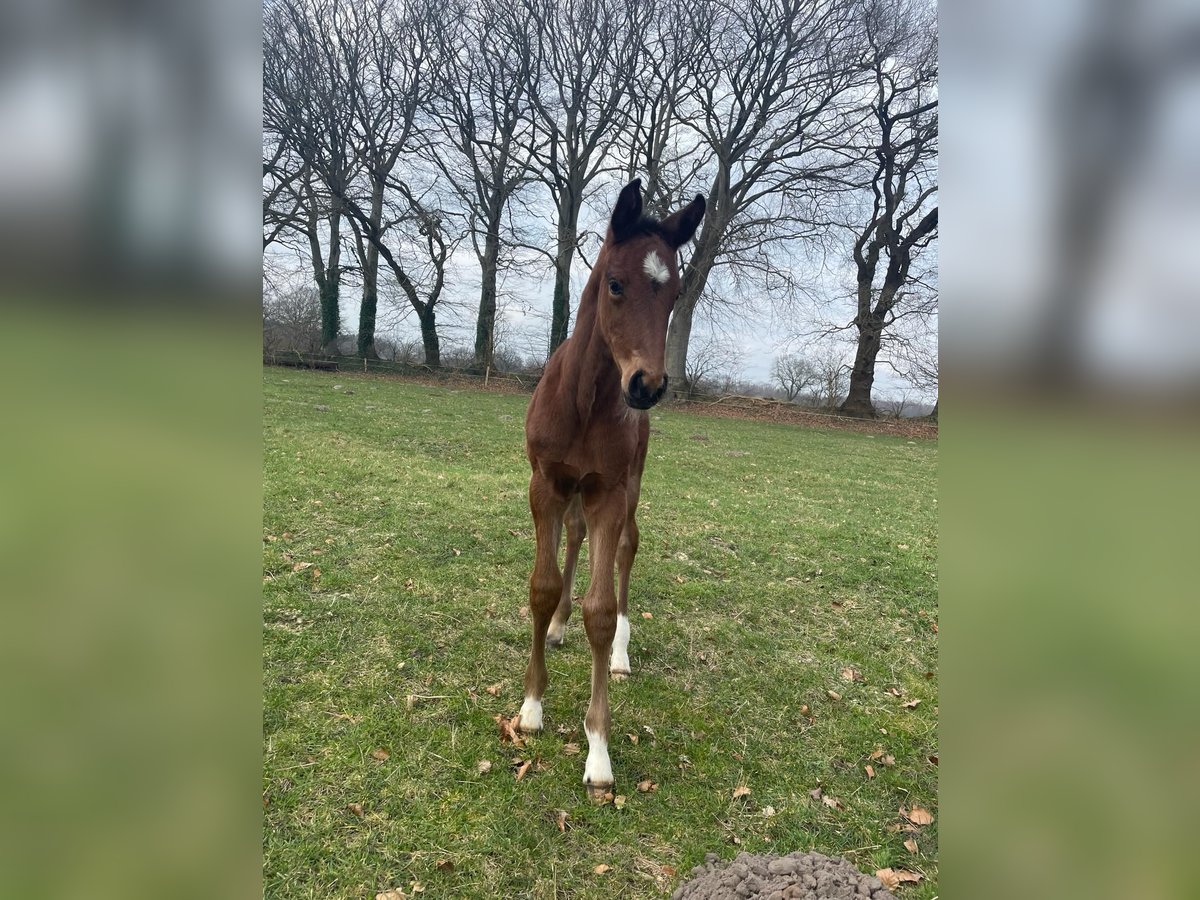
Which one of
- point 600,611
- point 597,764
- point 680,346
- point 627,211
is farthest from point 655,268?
point 680,346

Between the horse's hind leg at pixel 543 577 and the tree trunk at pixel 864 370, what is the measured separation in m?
24.3

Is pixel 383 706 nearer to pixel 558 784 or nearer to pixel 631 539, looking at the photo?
pixel 558 784

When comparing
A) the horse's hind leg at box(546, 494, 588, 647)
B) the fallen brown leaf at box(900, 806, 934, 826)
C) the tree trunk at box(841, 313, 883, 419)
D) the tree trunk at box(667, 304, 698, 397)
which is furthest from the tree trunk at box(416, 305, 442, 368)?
the fallen brown leaf at box(900, 806, 934, 826)

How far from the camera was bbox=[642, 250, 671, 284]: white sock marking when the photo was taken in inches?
114

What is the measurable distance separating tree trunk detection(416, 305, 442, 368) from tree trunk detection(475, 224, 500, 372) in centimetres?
178

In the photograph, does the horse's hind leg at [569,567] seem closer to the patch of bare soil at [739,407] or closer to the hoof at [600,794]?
the hoof at [600,794]

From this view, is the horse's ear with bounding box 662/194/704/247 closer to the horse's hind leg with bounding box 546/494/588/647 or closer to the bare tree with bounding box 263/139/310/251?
the horse's hind leg with bounding box 546/494/588/647

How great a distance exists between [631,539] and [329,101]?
24869mm

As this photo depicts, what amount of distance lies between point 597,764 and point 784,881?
1036 millimetres
